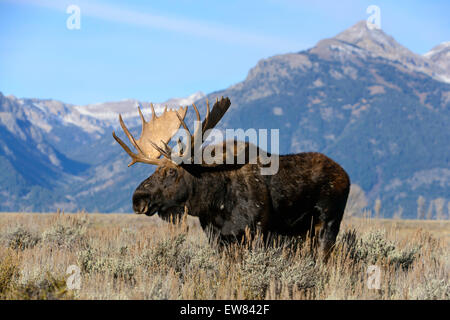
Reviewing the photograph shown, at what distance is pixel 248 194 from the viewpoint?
8094mm

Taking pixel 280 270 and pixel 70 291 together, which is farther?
pixel 280 270

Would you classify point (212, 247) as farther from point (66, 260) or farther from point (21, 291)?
point (21, 291)

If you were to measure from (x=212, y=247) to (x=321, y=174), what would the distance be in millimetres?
1998

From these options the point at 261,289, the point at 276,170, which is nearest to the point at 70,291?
the point at 261,289

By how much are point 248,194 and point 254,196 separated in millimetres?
94

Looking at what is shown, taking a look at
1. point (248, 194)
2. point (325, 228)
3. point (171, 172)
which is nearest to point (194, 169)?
point (171, 172)

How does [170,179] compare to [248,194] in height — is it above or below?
above

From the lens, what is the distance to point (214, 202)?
326 inches

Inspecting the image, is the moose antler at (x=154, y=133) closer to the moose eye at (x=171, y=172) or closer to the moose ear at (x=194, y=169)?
the moose eye at (x=171, y=172)

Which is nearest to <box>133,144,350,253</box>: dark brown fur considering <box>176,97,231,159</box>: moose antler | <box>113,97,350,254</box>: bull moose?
<box>113,97,350,254</box>: bull moose

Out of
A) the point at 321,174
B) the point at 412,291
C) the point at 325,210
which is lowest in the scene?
the point at 412,291

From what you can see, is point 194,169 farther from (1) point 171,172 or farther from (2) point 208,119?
(2) point 208,119

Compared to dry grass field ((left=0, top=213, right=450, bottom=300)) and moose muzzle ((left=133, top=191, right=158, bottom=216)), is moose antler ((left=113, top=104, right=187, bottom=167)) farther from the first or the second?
dry grass field ((left=0, top=213, right=450, bottom=300))
